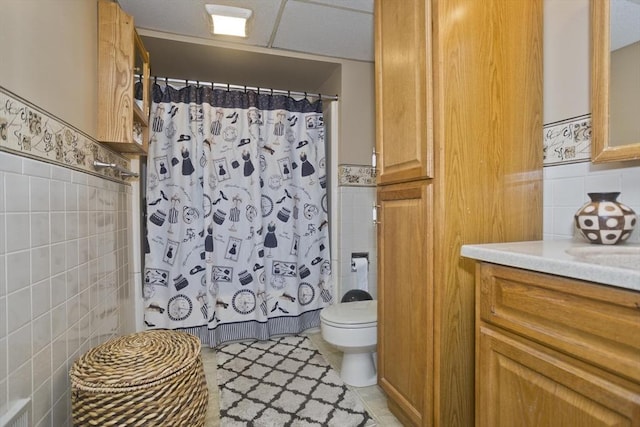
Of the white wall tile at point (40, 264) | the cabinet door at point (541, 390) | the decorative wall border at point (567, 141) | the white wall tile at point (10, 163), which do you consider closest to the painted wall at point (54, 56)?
the white wall tile at point (10, 163)

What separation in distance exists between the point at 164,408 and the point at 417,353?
0.95 m

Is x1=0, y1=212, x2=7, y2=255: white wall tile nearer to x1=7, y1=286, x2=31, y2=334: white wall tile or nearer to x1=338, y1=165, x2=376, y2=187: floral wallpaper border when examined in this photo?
x1=7, y1=286, x2=31, y2=334: white wall tile

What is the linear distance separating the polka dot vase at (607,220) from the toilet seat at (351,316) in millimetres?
1066

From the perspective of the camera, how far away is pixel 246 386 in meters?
1.79

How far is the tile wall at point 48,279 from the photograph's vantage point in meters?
0.92

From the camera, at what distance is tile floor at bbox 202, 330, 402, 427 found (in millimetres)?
1506

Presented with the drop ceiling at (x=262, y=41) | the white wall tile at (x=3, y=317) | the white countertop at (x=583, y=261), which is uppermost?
the drop ceiling at (x=262, y=41)

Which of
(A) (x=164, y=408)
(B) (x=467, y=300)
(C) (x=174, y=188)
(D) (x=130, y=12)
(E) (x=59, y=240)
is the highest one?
(D) (x=130, y=12)

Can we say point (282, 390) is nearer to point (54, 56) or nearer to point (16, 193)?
point (16, 193)

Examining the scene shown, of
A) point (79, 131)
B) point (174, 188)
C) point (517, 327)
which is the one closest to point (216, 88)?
point (174, 188)

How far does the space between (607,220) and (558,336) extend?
49cm

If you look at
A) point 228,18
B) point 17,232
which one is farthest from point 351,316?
point 228,18

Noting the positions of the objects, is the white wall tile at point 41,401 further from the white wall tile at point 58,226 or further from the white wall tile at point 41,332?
the white wall tile at point 58,226

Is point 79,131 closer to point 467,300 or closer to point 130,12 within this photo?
point 130,12
